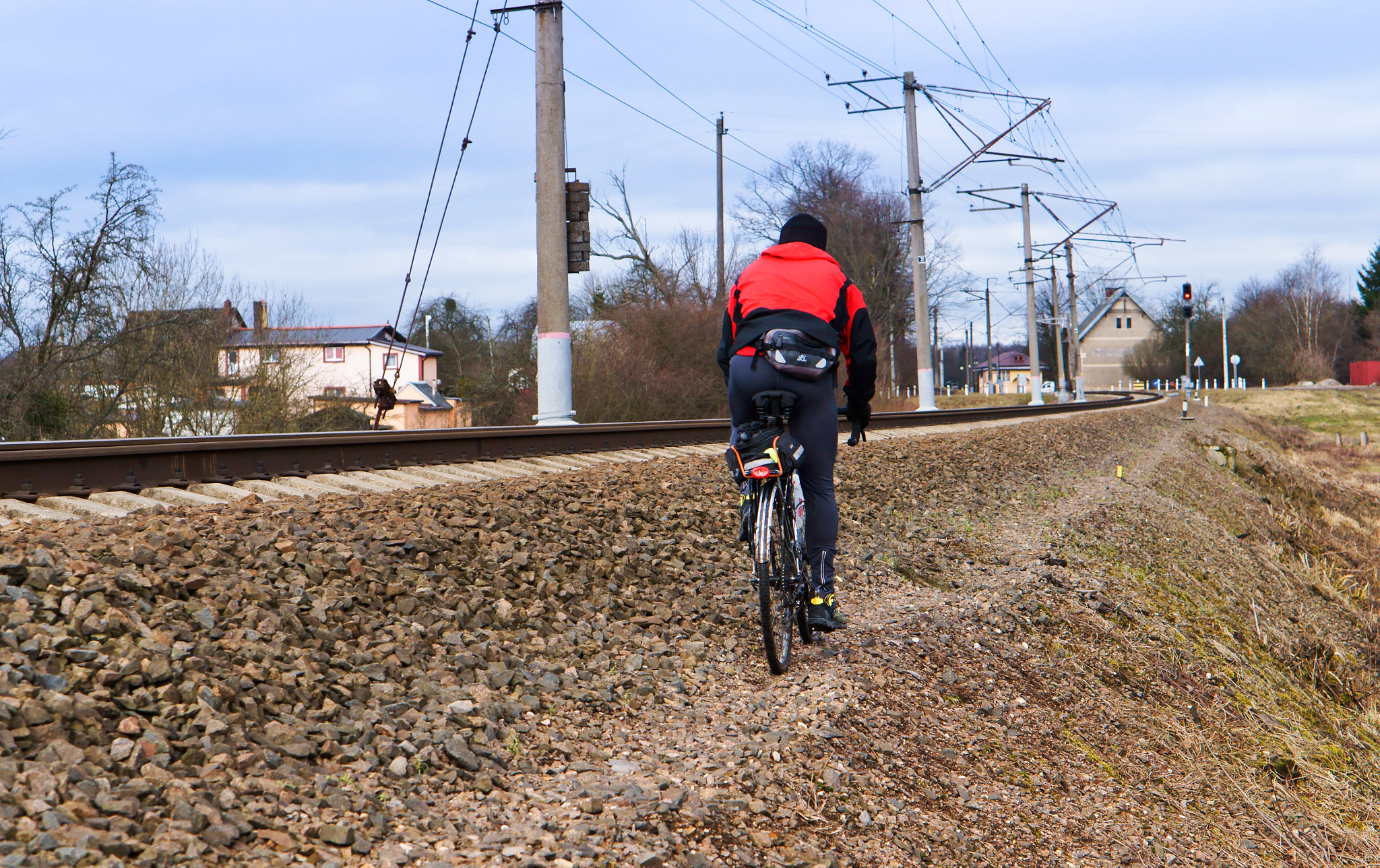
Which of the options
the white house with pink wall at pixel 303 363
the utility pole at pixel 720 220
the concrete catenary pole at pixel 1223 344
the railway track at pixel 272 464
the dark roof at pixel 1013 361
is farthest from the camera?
the dark roof at pixel 1013 361

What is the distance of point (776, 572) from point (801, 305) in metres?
1.21

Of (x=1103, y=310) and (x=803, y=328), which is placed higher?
(x=1103, y=310)

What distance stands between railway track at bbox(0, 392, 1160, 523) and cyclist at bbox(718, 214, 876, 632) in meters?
3.32

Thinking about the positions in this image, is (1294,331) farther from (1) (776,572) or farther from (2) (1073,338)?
(1) (776,572)

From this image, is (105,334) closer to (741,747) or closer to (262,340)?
(262,340)

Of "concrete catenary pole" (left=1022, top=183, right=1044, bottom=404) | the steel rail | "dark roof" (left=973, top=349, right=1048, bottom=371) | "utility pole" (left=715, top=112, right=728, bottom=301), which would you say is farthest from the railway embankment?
"dark roof" (left=973, top=349, right=1048, bottom=371)

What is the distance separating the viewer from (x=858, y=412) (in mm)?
5176

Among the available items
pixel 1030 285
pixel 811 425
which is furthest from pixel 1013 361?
pixel 811 425

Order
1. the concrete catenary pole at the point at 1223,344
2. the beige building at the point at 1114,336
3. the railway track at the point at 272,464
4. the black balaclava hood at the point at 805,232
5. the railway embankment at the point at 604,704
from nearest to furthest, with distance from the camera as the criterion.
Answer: the railway embankment at the point at 604,704 → the black balaclava hood at the point at 805,232 → the railway track at the point at 272,464 → the concrete catenary pole at the point at 1223,344 → the beige building at the point at 1114,336

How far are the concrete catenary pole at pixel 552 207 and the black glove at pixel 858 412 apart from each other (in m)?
9.55

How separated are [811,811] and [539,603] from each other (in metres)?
2.12

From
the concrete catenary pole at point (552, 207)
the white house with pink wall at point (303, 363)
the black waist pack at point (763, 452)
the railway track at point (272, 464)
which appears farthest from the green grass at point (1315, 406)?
the black waist pack at point (763, 452)

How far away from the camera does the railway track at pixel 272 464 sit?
22.4ft

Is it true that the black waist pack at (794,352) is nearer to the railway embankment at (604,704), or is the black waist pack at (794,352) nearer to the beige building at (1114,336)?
the railway embankment at (604,704)
